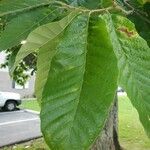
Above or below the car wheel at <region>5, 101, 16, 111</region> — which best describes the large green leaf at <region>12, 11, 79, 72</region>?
above

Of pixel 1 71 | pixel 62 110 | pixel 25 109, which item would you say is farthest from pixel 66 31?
pixel 1 71

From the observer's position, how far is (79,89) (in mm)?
588

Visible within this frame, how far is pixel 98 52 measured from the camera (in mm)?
617

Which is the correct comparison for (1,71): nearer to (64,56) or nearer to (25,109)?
(25,109)

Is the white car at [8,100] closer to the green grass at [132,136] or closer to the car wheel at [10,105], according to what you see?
the car wheel at [10,105]

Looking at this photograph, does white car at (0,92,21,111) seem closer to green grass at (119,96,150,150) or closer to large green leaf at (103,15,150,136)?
green grass at (119,96,150,150)

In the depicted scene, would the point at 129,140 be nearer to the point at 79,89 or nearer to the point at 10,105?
the point at 10,105

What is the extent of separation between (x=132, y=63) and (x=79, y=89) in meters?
0.09

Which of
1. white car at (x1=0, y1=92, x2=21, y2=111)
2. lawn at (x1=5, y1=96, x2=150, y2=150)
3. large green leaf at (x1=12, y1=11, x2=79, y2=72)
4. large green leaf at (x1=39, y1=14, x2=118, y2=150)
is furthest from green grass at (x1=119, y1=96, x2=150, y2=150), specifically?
large green leaf at (x1=39, y1=14, x2=118, y2=150)

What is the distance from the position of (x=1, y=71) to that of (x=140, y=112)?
23.1m

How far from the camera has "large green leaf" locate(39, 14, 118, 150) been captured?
0.55m

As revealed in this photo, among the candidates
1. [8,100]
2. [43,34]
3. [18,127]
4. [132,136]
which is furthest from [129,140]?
[43,34]

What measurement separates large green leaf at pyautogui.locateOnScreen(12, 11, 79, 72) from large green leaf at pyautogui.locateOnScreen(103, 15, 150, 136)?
0.26ft

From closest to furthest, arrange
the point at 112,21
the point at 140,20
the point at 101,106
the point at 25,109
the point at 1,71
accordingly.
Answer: the point at 101,106 < the point at 112,21 < the point at 140,20 < the point at 25,109 < the point at 1,71
